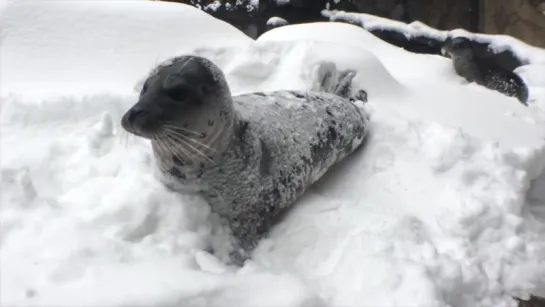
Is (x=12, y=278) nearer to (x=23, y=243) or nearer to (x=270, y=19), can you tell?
(x=23, y=243)

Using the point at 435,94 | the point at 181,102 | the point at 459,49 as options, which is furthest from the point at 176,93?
the point at 459,49

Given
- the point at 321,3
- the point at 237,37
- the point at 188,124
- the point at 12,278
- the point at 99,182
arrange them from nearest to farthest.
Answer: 1. the point at 12,278
2. the point at 188,124
3. the point at 99,182
4. the point at 237,37
5. the point at 321,3

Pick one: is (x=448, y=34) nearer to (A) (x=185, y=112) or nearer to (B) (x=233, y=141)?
(B) (x=233, y=141)

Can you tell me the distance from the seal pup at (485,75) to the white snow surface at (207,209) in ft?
1.11

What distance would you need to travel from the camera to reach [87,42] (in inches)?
109

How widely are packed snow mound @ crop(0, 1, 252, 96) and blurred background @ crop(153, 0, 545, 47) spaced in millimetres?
1538

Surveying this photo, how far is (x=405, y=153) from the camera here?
2387 mm

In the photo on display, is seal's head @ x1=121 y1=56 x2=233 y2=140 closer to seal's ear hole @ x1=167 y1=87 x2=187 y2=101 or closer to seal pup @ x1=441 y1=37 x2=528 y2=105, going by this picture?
seal's ear hole @ x1=167 y1=87 x2=187 y2=101

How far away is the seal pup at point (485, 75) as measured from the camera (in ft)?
11.3

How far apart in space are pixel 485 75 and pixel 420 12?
220 cm

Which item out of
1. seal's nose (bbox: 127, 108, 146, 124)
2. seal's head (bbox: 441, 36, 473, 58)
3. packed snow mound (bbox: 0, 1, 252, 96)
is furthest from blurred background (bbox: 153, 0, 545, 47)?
seal's nose (bbox: 127, 108, 146, 124)

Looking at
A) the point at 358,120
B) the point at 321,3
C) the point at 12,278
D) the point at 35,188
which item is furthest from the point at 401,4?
the point at 12,278

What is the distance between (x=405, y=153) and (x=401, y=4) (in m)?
3.48

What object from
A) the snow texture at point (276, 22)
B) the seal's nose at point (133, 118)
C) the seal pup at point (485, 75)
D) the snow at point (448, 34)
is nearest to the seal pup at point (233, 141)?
the seal's nose at point (133, 118)
